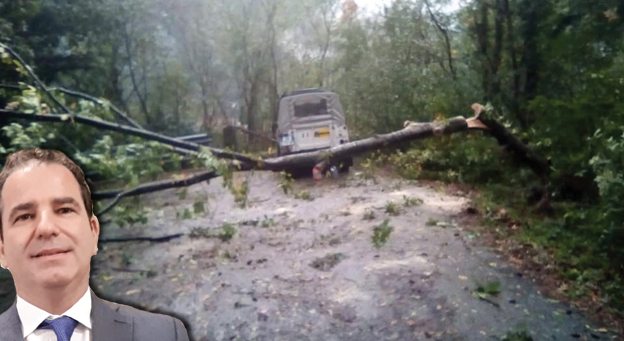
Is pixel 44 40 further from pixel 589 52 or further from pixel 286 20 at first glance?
pixel 589 52

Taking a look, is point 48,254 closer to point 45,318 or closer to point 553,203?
point 45,318

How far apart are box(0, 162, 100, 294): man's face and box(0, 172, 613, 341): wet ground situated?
3.34 feet

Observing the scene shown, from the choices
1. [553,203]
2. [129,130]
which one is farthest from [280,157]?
[553,203]

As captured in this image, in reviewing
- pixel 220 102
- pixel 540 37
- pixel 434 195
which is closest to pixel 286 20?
pixel 220 102

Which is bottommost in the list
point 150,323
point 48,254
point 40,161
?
point 150,323

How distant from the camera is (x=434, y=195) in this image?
7.04ft

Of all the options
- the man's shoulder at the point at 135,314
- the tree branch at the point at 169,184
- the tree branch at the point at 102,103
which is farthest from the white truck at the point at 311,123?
the man's shoulder at the point at 135,314

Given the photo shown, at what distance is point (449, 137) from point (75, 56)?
143cm

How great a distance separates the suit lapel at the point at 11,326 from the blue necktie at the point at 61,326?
0.8 inches

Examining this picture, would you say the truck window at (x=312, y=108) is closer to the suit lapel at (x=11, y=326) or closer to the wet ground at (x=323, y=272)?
the wet ground at (x=323, y=272)

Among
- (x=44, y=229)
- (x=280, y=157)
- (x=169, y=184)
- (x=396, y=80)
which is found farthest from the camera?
(x=396, y=80)

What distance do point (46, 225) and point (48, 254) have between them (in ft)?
0.10

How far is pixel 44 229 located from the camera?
0.59 metres

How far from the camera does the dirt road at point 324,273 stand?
1.71 metres
